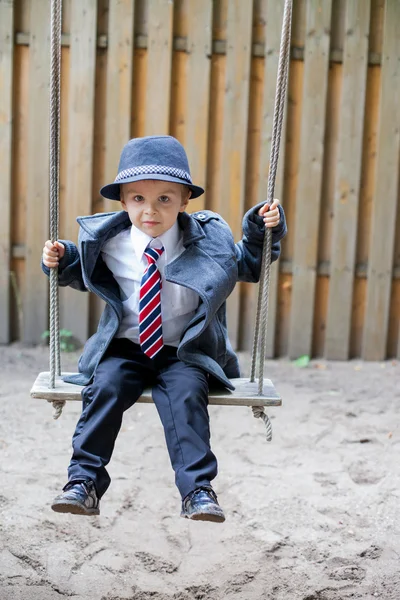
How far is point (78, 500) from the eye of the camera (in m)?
2.43

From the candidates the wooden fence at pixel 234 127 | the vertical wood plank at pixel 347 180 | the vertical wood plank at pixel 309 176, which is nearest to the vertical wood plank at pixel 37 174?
the wooden fence at pixel 234 127

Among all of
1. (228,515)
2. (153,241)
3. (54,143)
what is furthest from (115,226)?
(228,515)

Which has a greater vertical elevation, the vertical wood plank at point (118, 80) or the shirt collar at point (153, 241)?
the vertical wood plank at point (118, 80)

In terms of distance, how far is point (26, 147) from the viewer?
5.65 meters

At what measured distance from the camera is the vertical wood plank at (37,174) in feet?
17.9

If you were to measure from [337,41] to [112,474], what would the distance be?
3294mm

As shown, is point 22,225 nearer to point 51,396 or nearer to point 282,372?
point 282,372

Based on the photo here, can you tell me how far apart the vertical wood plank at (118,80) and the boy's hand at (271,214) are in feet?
9.69

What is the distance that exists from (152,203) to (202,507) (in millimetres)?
957

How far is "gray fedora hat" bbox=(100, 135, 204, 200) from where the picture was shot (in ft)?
8.39

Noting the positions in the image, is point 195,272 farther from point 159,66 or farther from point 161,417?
point 159,66

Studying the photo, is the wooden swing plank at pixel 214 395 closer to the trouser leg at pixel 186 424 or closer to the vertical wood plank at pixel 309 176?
the trouser leg at pixel 186 424

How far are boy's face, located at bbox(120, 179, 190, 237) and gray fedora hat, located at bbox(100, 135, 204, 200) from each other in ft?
0.14

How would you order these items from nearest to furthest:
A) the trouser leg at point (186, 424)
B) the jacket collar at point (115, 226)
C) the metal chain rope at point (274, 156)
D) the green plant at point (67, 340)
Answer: the trouser leg at point (186, 424)
the metal chain rope at point (274, 156)
the jacket collar at point (115, 226)
the green plant at point (67, 340)
